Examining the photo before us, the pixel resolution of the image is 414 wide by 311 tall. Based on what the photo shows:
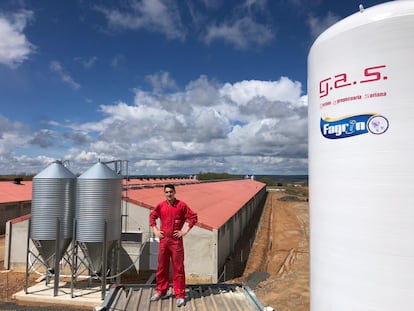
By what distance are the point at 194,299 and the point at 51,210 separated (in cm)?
882

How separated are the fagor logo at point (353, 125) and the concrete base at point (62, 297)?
10.6 meters

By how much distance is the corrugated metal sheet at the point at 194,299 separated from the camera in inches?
221

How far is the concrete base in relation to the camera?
40.5ft

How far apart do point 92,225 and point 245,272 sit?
8.87 metres

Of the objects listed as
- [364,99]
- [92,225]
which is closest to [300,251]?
[92,225]

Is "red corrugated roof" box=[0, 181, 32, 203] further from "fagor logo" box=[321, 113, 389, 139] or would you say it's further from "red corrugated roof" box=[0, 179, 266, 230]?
"fagor logo" box=[321, 113, 389, 139]

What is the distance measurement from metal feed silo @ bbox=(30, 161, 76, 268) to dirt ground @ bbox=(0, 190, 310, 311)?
9.42 feet

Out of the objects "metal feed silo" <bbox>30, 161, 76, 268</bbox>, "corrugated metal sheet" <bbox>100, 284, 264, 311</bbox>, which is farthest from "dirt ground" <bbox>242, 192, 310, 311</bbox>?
"metal feed silo" <bbox>30, 161, 76, 268</bbox>

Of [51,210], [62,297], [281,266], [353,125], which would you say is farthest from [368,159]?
[281,266]

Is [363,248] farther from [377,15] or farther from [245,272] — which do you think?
[245,272]

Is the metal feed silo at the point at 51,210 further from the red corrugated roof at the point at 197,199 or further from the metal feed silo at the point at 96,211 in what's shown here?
the red corrugated roof at the point at 197,199

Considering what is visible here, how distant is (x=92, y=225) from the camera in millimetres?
12453

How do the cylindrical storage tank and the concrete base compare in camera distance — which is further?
the concrete base

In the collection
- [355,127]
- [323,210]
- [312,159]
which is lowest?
[323,210]
